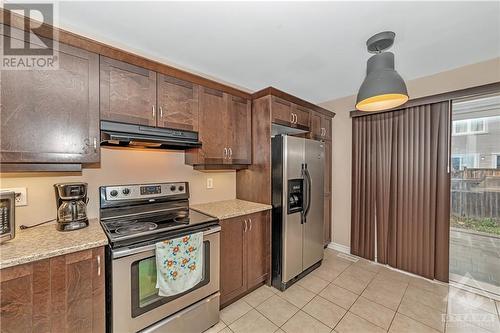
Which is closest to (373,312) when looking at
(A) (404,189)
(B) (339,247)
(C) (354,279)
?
(C) (354,279)

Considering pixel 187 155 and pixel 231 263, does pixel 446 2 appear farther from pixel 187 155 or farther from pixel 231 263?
pixel 231 263

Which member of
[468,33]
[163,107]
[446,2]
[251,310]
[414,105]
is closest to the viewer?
[446,2]

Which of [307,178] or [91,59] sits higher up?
[91,59]

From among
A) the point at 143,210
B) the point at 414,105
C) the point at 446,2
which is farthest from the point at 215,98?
the point at 414,105

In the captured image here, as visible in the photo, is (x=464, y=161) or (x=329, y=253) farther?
(x=329, y=253)

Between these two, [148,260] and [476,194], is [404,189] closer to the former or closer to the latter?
[476,194]

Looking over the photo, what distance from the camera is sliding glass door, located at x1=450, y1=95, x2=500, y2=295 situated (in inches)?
87.6

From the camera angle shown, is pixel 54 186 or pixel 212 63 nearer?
pixel 54 186

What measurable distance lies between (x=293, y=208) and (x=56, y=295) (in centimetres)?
203

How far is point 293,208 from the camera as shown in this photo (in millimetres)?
2385

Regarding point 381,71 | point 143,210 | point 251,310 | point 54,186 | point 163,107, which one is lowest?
point 251,310

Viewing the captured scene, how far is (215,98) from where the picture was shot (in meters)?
2.23

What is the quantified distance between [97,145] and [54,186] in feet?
1.41

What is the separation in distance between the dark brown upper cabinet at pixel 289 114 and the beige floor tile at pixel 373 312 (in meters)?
2.07
